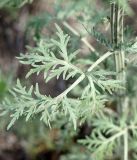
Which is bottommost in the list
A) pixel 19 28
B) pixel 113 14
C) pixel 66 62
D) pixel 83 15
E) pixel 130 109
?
pixel 130 109

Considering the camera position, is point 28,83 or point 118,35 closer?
point 118,35

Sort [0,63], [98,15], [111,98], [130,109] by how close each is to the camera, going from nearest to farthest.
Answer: [98,15] < [111,98] < [130,109] < [0,63]

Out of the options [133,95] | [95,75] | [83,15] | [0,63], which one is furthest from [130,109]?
[0,63]

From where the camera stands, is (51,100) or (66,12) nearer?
(51,100)

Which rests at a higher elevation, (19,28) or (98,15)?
(19,28)

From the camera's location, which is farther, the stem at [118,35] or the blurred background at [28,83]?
the blurred background at [28,83]

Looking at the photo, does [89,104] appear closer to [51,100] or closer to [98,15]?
[51,100]

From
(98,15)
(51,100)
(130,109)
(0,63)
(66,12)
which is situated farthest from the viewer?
(0,63)

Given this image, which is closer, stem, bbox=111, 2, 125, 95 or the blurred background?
stem, bbox=111, 2, 125, 95

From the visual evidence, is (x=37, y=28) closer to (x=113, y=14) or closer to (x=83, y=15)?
(x=83, y=15)

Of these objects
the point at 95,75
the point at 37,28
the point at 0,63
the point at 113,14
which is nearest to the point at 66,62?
the point at 95,75
